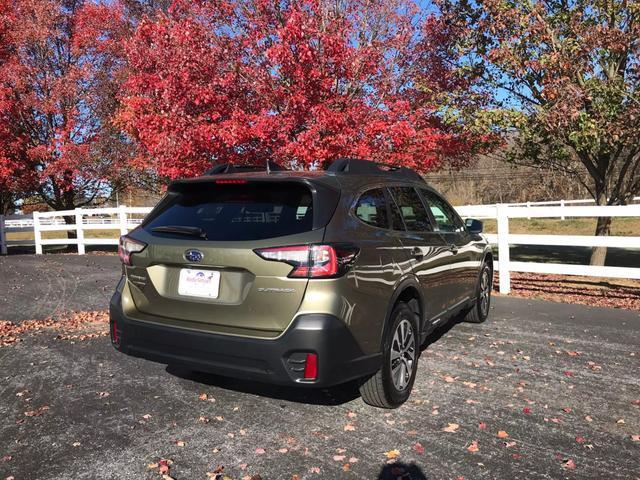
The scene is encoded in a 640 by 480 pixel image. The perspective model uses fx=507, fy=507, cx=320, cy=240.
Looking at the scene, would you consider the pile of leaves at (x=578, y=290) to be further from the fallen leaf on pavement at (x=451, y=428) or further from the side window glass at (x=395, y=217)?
the fallen leaf on pavement at (x=451, y=428)

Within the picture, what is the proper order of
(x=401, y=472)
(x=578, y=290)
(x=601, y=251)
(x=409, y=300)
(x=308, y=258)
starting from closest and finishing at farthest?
1. (x=401, y=472)
2. (x=308, y=258)
3. (x=409, y=300)
4. (x=578, y=290)
5. (x=601, y=251)

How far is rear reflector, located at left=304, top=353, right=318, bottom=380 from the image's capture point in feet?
9.93

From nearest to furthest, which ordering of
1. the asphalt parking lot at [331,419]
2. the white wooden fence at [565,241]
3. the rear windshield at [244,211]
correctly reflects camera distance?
the asphalt parking lot at [331,419], the rear windshield at [244,211], the white wooden fence at [565,241]

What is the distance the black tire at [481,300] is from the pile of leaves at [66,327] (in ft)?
14.5

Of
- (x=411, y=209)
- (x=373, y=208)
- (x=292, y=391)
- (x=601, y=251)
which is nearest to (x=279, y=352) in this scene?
(x=292, y=391)

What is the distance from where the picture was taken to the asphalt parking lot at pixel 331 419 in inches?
117

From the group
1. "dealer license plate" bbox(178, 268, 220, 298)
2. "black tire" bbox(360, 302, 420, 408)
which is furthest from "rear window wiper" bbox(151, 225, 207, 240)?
"black tire" bbox(360, 302, 420, 408)

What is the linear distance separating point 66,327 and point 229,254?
422 centimetres

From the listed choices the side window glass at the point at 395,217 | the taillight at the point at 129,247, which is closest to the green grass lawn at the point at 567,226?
the side window glass at the point at 395,217

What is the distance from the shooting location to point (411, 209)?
14.4 feet

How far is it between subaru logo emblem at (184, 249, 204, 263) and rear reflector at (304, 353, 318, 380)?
933 millimetres

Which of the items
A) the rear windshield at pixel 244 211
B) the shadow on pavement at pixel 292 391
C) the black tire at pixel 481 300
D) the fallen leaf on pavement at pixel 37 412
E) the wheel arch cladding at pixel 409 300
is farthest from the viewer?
the black tire at pixel 481 300

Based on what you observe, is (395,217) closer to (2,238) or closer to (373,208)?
(373,208)

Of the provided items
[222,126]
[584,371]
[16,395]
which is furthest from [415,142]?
[16,395]
